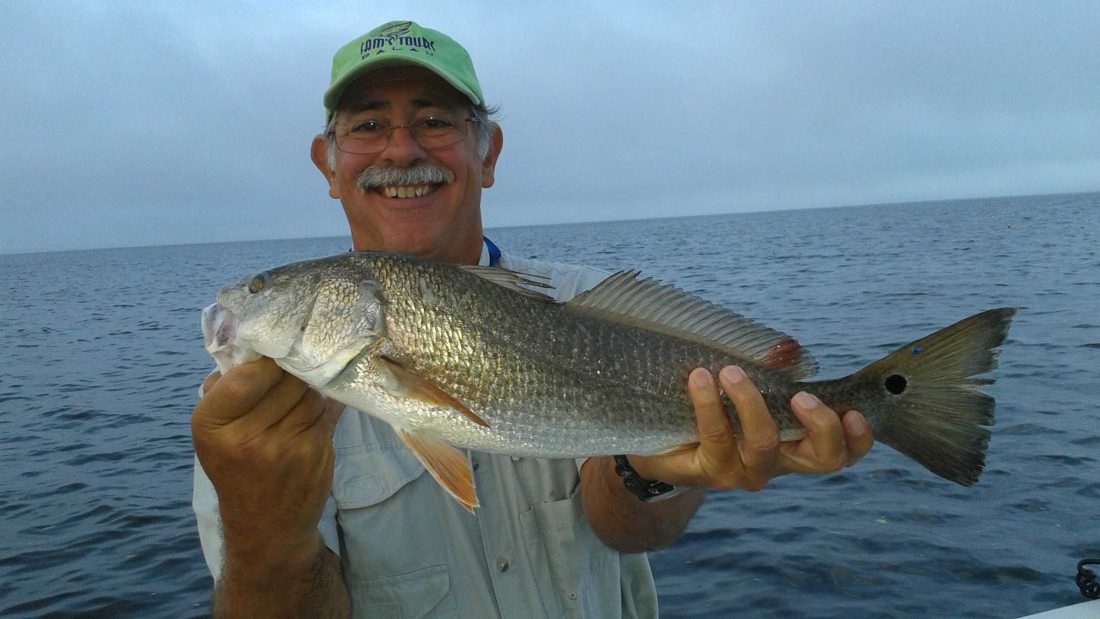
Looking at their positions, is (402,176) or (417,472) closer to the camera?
(417,472)

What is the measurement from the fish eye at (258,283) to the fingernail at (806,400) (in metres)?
2.00

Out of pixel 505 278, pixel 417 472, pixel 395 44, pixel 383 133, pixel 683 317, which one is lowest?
pixel 417 472

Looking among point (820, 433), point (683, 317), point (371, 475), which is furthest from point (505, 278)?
point (820, 433)

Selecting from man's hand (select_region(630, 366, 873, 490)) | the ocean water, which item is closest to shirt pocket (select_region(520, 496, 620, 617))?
man's hand (select_region(630, 366, 873, 490))

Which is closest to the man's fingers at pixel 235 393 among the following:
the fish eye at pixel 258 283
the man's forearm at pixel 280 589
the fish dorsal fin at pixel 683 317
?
the fish eye at pixel 258 283

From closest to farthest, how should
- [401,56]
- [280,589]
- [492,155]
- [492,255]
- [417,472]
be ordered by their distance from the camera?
[280,589], [417,472], [401,56], [492,255], [492,155]

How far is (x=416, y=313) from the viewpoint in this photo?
2641 mm

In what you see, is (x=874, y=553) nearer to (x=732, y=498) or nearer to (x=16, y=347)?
(x=732, y=498)

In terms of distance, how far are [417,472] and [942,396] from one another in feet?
7.05

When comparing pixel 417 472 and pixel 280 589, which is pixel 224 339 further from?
pixel 417 472

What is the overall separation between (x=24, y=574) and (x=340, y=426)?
21.2 feet

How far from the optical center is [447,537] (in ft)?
10.4

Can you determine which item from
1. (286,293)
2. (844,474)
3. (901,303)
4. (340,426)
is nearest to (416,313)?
(286,293)

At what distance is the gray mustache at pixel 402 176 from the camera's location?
3.63 m
